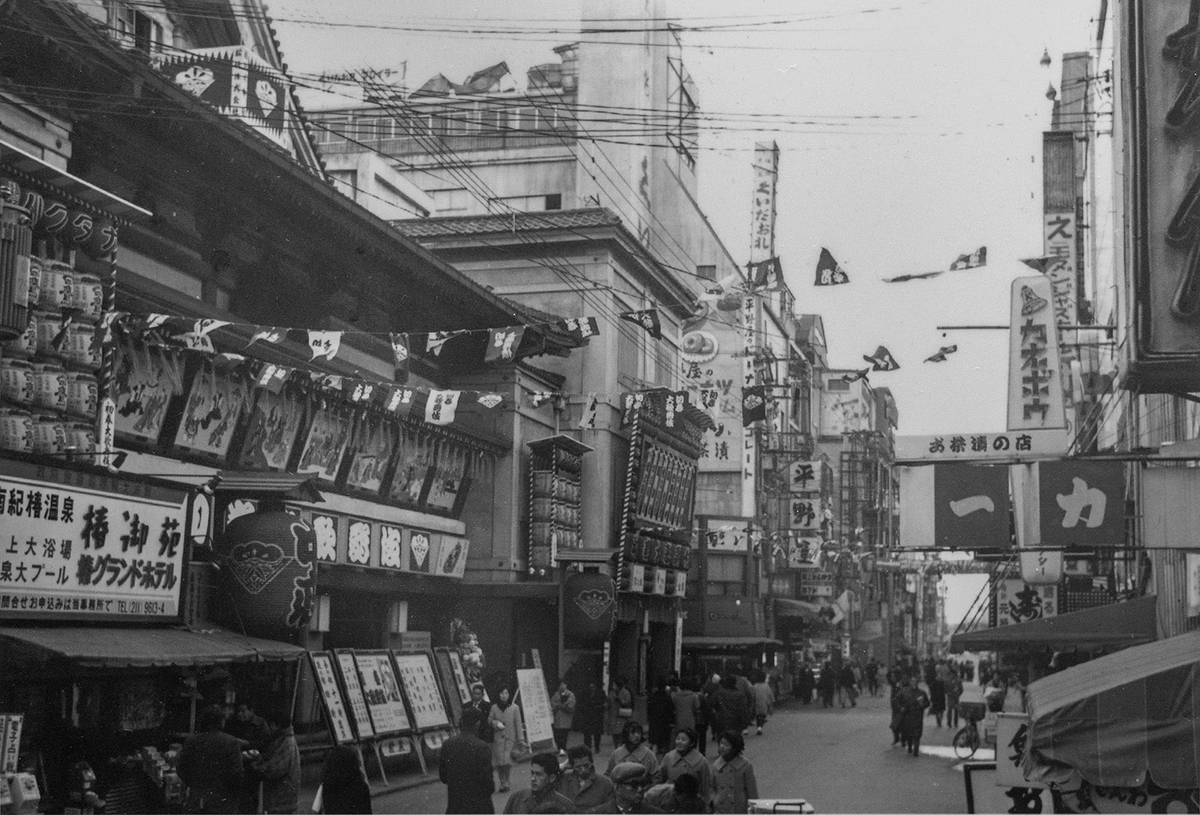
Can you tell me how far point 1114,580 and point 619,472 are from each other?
44.1 feet

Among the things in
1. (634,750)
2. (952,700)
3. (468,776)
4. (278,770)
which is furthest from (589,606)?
(468,776)

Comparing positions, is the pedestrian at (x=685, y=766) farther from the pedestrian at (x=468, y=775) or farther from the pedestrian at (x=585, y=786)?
the pedestrian at (x=468, y=775)

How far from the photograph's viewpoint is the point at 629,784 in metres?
11.8

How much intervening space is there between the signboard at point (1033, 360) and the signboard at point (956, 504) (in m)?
1.31

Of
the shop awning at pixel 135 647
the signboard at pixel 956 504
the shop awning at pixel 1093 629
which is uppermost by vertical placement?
the signboard at pixel 956 504

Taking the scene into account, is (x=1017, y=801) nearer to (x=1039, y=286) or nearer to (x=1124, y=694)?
(x=1124, y=694)

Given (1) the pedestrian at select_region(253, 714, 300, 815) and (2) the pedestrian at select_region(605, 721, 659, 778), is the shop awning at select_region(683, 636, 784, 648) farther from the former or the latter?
(2) the pedestrian at select_region(605, 721, 659, 778)

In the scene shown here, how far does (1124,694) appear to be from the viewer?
390 inches

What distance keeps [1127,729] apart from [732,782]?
11.1 feet

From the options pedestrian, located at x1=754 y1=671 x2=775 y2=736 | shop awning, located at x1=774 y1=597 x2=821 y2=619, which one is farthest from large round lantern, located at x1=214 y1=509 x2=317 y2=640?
shop awning, located at x1=774 y1=597 x2=821 y2=619

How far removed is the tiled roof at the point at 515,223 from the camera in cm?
3766

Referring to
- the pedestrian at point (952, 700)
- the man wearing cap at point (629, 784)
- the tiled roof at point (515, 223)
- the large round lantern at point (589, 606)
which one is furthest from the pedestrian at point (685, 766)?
the pedestrian at point (952, 700)

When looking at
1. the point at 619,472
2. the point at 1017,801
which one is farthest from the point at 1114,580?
the point at 1017,801

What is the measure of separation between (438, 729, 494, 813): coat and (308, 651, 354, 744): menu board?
7.74 meters
